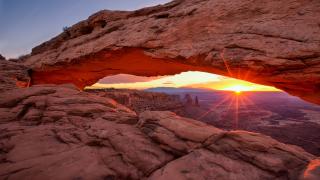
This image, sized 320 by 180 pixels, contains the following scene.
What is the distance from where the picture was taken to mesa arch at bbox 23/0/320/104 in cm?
643

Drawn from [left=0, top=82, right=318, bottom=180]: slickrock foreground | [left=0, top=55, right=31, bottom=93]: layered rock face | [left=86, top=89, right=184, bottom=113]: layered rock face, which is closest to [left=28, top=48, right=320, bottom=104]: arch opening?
[left=0, top=55, right=31, bottom=93]: layered rock face

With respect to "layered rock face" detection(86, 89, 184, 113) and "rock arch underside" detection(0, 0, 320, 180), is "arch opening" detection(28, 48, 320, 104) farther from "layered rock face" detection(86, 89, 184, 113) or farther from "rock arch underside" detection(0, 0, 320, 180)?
"layered rock face" detection(86, 89, 184, 113)

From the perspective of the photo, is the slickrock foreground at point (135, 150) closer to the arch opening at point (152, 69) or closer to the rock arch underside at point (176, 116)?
the rock arch underside at point (176, 116)

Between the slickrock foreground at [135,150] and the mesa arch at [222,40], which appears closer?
the slickrock foreground at [135,150]

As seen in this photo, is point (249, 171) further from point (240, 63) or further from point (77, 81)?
point (77, 81)

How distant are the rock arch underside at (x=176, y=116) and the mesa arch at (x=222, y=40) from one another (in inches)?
1.2

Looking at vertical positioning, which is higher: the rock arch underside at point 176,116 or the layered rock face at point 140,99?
the rock arch underside at point 176,116

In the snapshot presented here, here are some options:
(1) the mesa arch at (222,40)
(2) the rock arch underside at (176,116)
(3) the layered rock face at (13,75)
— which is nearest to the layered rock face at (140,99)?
(3) the layered rock face at (13,75)

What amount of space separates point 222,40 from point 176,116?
296 cm

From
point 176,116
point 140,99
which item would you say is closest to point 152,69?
point 176,116

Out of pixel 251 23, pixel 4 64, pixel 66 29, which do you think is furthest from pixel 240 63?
pixel 4 64

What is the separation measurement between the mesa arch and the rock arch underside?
31 mm

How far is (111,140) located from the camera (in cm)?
609

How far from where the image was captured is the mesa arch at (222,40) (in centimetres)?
643
